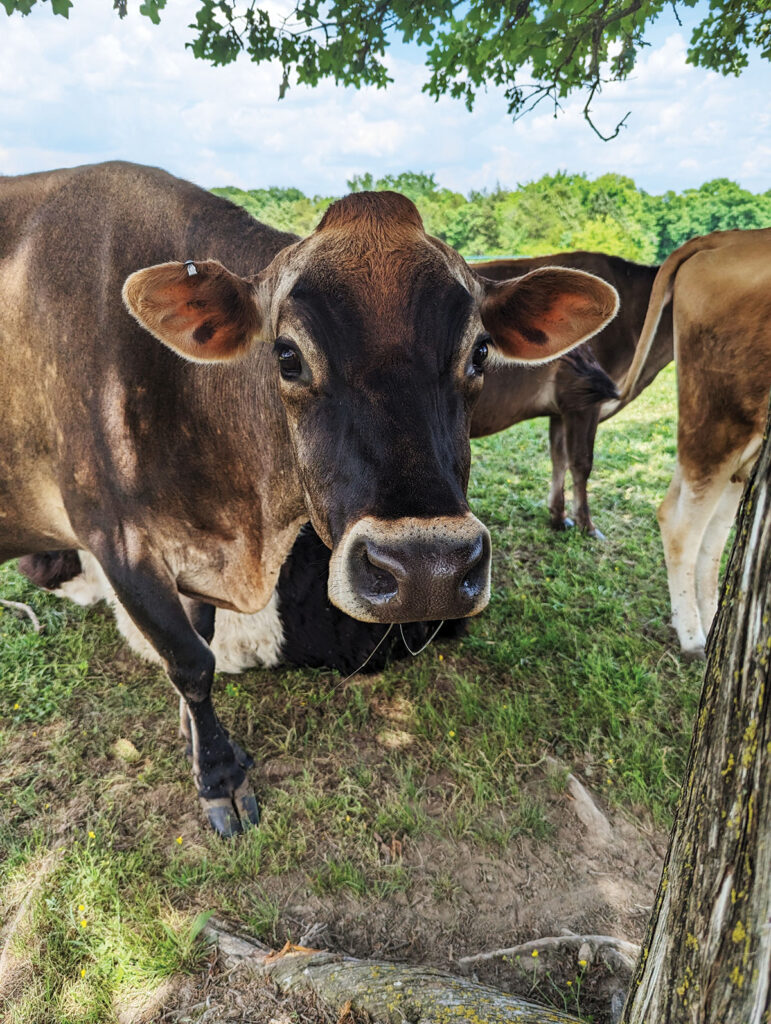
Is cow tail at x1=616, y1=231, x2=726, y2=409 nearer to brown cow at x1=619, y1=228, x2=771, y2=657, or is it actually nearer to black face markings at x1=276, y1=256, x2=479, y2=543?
brown cow at x1=619, y1=228, x2=771, y2=657

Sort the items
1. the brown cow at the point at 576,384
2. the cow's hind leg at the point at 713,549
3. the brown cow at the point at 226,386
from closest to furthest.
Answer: the brown cow at the point at 226,386 < the cow's hind leg at the point at 713,549 < the brown cow at the point at 576,384

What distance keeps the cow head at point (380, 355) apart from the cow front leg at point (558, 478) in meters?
3.25

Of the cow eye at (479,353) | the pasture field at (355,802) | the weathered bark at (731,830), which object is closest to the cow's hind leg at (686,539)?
the pasture field at (355,802)

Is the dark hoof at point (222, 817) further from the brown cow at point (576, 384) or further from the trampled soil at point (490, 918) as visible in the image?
the brown cow at point (576, 384)

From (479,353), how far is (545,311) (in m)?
0.55

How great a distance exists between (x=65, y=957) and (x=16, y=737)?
1.48 meters

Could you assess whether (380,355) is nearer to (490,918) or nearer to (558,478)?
(490,918)

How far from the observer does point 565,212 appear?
979 inches

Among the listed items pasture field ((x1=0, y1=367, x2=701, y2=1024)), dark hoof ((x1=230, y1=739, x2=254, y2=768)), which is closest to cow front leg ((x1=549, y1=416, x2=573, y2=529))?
pasture field ((x1=0, y1=367, x2=701, y2=1024))

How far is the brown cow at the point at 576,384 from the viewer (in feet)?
17.8

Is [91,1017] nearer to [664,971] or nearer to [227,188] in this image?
[664,971]

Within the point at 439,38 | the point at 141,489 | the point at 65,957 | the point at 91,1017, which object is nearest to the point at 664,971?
the point at 91,1017

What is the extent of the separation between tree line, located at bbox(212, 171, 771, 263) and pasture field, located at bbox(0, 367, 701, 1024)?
20534 mm

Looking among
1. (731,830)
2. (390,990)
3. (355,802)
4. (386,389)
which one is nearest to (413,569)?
(386,389)
